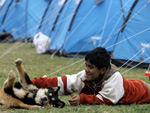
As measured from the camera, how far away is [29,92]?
343 centimetres

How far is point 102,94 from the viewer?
11.0 ft

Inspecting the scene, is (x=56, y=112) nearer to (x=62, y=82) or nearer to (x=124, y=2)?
(x=62, y=82)

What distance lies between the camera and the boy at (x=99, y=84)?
334cm

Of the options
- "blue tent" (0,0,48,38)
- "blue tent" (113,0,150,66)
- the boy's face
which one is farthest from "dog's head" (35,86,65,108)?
"blue tent" (0,0,48,38)

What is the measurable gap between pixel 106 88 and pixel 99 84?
0.15m

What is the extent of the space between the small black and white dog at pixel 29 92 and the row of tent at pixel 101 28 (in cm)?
278

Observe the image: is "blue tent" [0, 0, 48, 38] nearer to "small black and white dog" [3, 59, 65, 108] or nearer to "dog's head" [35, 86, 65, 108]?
"small black and white dog" [3, 59, 65, 108]

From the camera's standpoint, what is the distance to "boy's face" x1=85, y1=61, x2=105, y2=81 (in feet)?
11.1

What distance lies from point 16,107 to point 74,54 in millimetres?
6647

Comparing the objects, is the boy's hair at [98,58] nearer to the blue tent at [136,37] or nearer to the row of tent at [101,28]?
the row of tent at [101,28]

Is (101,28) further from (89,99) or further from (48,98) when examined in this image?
(48,98)

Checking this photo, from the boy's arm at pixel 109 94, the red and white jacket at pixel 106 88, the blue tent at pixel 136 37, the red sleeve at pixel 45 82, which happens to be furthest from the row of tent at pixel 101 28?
the red sleeve at pixel 45 82

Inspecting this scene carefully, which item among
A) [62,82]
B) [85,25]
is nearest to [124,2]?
[85,25]

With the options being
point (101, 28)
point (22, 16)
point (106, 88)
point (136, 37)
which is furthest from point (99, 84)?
point (22, 16)
